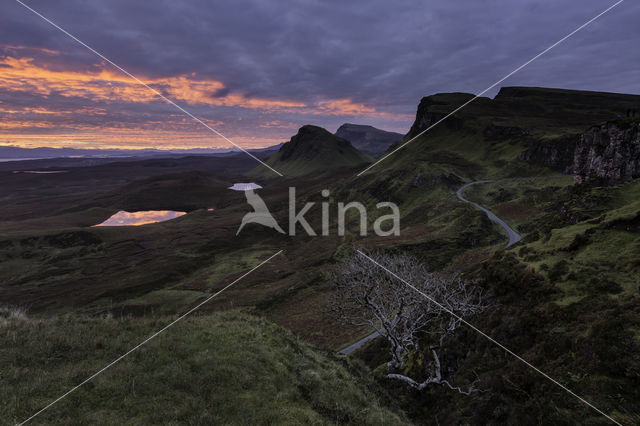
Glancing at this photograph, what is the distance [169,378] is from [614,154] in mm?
52774

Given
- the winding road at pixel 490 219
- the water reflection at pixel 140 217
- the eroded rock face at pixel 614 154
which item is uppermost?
the eroded rock face at pixel 614 154

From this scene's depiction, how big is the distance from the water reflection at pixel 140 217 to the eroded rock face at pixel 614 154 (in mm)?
189155

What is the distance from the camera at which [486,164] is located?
4281 inches

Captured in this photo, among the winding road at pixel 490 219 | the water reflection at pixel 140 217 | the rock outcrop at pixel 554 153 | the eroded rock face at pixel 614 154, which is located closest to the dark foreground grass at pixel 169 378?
the winding road at pixel 490 219

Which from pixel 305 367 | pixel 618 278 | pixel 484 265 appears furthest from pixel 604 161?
pixel 305 367

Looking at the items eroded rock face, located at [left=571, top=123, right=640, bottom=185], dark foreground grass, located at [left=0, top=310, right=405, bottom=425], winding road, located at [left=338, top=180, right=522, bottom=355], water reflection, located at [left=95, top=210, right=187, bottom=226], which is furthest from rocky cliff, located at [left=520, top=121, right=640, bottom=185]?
water reflection, located at [left=95, top=210, right=187, bottom=226]

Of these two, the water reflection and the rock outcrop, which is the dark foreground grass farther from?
the water reflection

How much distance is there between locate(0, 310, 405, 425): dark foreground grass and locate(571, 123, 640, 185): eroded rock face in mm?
42179

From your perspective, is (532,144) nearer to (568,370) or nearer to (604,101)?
(568,370)

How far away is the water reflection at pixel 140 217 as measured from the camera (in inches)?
6565

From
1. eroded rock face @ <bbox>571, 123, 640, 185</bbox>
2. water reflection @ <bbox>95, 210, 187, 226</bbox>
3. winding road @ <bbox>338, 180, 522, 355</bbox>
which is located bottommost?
water reflection @ <bbox>95, 210, 187, 226</bbox>

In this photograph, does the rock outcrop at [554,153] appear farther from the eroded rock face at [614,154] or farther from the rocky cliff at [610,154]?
the eroded rock face at [614,154]

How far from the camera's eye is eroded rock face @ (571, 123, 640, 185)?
34500 millimetres

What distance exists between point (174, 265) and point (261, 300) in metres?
39.7
